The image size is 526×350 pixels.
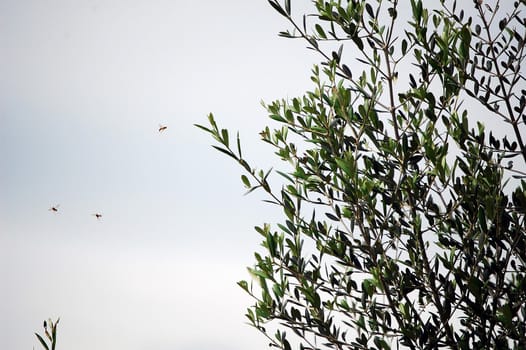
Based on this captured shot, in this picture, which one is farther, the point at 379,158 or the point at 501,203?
the point at 379,158

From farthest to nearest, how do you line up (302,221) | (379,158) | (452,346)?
(379,158) < (302,221) < (452,346)

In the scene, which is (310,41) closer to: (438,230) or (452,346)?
(438,230)

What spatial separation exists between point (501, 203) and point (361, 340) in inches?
58.9

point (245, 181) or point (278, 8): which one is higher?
point (278, 8)

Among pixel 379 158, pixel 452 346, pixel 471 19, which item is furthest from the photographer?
pixel 471 19

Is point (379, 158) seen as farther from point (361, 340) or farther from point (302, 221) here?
point (361, 340)

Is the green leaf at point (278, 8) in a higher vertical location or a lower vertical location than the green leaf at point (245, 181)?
higher

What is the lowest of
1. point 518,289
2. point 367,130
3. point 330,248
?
point 518,289

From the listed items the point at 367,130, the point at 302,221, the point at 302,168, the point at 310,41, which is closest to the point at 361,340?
the point at 302,221

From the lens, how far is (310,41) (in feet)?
14.8

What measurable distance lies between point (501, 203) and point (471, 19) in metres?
1.83

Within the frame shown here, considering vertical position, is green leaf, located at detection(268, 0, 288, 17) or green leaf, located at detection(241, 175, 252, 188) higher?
green leaf, located at detection(268, 0, 288, 17)

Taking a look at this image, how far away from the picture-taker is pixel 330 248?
414cm

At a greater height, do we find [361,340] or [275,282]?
[275,282]
